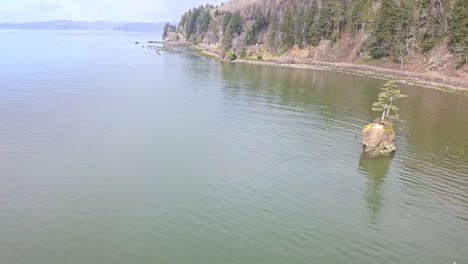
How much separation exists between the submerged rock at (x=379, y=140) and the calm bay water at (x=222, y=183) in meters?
1.34

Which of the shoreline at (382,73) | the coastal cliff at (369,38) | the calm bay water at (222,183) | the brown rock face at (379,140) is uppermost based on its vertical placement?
the coastal cliff at (369,38)

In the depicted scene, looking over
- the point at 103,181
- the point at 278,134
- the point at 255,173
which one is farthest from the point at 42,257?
the point at 278,134

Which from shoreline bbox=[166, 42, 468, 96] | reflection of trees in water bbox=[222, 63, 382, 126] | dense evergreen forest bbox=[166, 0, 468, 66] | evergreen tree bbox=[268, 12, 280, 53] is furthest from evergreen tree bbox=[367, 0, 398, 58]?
evergreen tree bbox=[268, 12, 280, 53]

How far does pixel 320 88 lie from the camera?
84.0m

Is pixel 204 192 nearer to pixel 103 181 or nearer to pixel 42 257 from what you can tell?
pixel 103 181

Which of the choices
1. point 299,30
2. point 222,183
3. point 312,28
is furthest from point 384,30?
point 222,183

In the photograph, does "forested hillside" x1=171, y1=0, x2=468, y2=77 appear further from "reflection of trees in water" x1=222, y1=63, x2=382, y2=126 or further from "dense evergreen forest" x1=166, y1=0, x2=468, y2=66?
"reflection of trees in water" x1=222, y1=63, x2=382, y2=126

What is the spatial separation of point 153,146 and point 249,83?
164ft

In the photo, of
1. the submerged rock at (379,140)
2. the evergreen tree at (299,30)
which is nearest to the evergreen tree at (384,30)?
the evergreen tree at (299,30)

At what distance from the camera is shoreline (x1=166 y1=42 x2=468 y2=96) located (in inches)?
3272

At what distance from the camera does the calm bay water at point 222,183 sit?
24797mm

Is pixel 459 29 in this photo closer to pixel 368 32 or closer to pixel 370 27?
pixel 370 27

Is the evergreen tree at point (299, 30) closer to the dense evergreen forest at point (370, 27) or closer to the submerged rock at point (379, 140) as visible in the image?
the dense evergreen forest at point (370, 27)

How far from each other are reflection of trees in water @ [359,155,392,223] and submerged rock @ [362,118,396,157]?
83cm
